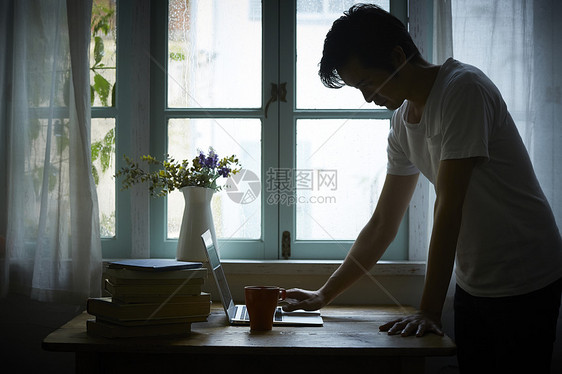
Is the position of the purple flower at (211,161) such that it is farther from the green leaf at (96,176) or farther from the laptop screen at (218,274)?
the green leaf at (96,176)

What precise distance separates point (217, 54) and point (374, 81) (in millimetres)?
872

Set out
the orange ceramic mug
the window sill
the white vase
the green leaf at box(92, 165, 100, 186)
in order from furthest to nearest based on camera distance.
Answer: the green leaf at box(92, 165, 100, 186), the window sill, the white vase, the orange ceramic mug

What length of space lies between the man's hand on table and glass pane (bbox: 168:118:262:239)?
2.84 feet

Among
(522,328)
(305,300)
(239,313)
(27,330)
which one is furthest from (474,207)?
(27,330)

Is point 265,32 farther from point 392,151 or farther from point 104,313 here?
point 104,313

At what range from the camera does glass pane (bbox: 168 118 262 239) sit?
2023 millimetres

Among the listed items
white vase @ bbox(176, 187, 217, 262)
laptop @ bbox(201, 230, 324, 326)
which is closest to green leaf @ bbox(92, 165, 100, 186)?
white vase @ bbox(176, 187, 217, 262)

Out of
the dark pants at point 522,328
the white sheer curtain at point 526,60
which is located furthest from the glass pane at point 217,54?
the dark pants at point 522,328

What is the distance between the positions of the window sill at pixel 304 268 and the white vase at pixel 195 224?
0.59 feet

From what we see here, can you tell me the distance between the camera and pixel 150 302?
1252mm

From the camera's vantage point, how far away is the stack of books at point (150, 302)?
122 centimetres

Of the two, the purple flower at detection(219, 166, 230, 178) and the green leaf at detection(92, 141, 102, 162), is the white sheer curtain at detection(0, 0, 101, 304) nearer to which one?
the green leaf at detection(92, 141, 102, 162)

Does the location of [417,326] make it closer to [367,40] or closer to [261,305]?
[261,305]

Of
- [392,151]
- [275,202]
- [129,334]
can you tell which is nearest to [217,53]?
[275,202]
